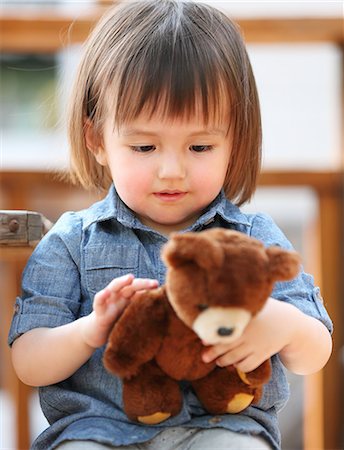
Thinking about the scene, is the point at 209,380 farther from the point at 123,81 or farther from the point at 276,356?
the point at 123,81

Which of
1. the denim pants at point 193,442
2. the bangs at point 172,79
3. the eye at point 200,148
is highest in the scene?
the bangs at point 172,79

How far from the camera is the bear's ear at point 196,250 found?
100cm

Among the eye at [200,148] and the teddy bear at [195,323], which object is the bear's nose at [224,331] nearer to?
the teddy bear at [195,323]

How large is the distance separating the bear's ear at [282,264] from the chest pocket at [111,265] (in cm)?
32

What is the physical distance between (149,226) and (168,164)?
0.15 m

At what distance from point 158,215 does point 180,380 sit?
275 mm

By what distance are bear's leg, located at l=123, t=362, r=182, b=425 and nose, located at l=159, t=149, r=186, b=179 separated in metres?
0.28

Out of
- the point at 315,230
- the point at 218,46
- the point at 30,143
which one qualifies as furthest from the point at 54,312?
the point at 30,143

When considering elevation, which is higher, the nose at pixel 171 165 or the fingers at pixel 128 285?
the nose at pixel 171 165

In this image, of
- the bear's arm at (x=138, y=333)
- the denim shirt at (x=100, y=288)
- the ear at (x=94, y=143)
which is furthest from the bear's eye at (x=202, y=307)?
the ear at (x=94, y=143)

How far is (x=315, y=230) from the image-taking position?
256cm

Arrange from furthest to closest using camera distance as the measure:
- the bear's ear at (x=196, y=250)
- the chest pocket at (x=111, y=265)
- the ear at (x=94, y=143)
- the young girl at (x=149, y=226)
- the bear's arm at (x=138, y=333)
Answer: the ear at (x=94, y=143) < the chest pocket at (x=111, y=265) < the young girl at (x=149, y=226) < the bear's arm at (x=138, y=333) < the bear's ear at (x=196, y=250)

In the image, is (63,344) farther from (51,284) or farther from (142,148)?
(142,148)

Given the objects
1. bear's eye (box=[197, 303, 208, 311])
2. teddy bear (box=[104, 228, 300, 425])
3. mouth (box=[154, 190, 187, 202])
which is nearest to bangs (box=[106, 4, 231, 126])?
mouth (box=[154, 190, 187, 202])
